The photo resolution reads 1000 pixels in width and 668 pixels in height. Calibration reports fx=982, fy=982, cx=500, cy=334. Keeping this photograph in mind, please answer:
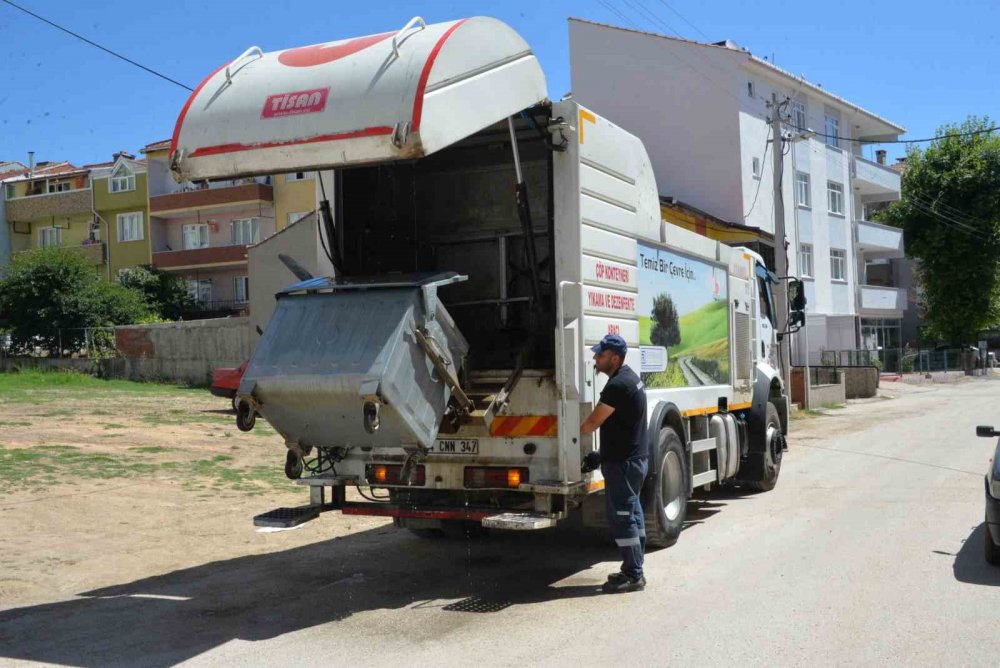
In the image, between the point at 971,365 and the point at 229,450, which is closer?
the point at 229,450

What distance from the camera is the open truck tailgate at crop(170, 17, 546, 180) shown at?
234 inches

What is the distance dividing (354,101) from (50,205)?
175 feet

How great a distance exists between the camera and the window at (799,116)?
40.0 m

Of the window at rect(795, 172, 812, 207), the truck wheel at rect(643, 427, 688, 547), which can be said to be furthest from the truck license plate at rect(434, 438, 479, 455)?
the window at rect(795, 172, 812, 207)

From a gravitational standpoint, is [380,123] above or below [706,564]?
above

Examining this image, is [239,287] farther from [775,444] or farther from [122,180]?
[775,444]

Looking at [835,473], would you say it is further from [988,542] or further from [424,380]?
[424,380]

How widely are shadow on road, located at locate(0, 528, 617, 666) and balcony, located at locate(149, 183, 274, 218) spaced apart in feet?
125

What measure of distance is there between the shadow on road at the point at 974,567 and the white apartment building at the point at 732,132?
2614cm

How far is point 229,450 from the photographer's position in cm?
1473

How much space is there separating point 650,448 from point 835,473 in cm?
668

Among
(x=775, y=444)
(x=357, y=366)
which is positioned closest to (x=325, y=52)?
(x=357, y=366)

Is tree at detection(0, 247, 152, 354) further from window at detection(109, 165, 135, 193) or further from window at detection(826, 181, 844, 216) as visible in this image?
window at detection(826, 181, 844, 216)

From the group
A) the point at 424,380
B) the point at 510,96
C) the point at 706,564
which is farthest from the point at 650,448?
the point at 510,96
